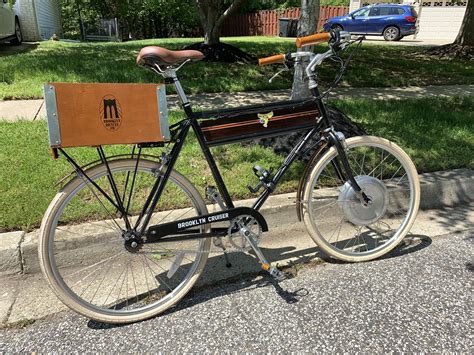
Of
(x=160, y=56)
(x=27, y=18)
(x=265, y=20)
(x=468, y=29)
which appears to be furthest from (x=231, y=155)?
(x=265, y=20)

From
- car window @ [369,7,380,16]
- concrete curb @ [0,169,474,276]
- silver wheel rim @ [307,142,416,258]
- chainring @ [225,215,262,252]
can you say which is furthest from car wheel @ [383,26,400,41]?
Result: chainring @ [225,215,262,252]

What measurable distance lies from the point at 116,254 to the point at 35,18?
1523cm

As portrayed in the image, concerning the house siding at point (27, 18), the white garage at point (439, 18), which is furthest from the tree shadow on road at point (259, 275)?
the white garage at point (439, 18)

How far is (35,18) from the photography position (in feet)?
49.6

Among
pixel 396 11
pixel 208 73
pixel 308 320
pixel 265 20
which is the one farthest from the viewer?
pixel 265 20

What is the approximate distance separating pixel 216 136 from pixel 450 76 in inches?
312

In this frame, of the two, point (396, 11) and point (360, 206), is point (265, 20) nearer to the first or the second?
point (396, 11)

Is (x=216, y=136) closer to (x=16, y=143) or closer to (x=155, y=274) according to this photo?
(x=155, y=274)

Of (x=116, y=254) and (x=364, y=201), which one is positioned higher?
(x=364, y=201)

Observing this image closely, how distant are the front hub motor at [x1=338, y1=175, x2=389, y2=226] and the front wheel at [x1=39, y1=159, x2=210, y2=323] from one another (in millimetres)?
1011

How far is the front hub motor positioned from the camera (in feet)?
9.50

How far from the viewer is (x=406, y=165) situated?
2957mm

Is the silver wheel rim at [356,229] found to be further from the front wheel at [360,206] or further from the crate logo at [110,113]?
the crate logo at [110,113]

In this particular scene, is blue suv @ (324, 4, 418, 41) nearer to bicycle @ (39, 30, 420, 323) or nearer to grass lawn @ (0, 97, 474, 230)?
grass lawn @ (0, 97, 474, 230)
